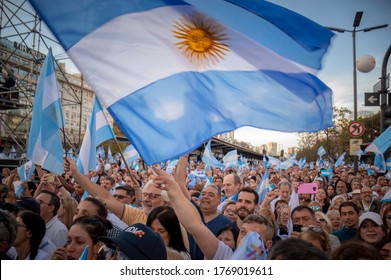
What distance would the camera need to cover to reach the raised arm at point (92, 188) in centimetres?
359

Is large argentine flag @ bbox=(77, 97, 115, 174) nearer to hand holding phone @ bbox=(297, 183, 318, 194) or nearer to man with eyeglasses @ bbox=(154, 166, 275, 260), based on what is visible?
man with eyeglasses @ bbox=(154, 166, 275, 260)

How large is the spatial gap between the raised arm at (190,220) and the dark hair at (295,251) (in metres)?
0.66

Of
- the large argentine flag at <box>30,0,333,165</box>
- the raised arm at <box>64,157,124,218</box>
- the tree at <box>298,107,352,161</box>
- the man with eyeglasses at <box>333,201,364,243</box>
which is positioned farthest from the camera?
the tree at <box>298,107,352,161</box>

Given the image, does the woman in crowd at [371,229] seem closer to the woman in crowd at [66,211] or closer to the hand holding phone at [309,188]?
the hand holding phone at [309,188]

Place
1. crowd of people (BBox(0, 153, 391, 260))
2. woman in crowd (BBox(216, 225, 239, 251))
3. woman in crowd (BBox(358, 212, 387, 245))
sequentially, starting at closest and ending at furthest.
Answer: crowd of people (BBox(0, 153, 391, 260)) → woman in crowd (BBox(216, 225, 239, 251)) → woman in crowd (BBox(358, 212, 387, 245))

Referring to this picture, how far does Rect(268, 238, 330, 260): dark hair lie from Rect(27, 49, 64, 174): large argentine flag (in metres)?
3.27

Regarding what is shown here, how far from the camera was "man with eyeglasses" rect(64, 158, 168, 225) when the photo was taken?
3.61m

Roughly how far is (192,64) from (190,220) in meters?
1.35

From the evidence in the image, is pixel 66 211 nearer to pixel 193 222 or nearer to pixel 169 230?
pixel 169 230

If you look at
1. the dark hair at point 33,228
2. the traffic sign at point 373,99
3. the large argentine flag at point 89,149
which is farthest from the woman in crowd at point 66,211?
the traffic sign at point 373,99

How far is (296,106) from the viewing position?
3055mm

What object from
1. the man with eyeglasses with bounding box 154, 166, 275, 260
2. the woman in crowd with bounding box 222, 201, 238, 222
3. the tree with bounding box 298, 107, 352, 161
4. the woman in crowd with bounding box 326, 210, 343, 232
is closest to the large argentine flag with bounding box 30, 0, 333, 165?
the man with eyeglasses with bounding box 154, 166, 275, 260

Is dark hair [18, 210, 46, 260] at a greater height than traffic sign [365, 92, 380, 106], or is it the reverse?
traffic sign [365, 92, 380, 106]
